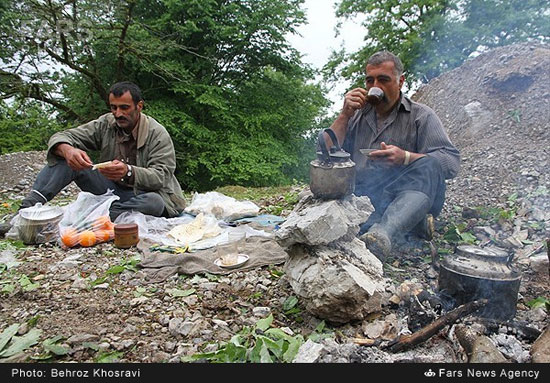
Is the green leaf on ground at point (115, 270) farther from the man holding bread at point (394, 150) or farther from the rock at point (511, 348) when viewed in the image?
the rock at point (511, 348)

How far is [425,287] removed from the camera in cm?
277

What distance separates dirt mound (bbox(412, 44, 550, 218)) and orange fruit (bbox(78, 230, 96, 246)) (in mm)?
3934

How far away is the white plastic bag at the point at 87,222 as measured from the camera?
3.58 m

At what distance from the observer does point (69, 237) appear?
11.6ft

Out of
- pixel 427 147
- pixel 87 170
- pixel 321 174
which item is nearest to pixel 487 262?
pixel 321 174

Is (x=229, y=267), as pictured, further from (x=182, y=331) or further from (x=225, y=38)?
(x=225, y=38)

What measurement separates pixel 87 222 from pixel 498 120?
756 centimetres

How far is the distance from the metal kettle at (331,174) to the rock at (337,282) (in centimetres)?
35

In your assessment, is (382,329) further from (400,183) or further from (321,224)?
(400,183)

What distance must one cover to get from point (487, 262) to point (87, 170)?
12.1 ft

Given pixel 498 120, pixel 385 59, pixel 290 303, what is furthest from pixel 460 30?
pixel 290 303

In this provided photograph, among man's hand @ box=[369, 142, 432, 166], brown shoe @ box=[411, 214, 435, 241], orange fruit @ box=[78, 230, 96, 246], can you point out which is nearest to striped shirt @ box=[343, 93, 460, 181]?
man's hand @ box=[369, 142, 432, 166]

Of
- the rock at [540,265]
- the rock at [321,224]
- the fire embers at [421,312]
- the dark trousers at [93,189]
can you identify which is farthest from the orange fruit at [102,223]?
the rock at [540,265]

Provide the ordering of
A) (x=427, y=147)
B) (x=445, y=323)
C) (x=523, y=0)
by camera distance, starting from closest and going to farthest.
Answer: (x=445, y=323) < (x=427, y=147) < (x=523, y=0)
